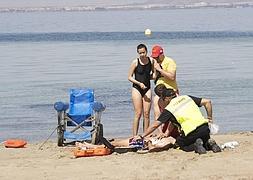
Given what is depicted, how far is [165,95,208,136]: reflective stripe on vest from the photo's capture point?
9.38 metres

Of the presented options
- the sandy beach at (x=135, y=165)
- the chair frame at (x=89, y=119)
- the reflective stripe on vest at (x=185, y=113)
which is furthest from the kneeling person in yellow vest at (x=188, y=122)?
the chair frame at (x=89, y=119)

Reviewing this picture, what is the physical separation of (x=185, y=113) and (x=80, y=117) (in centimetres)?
224

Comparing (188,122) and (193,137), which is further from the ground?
(188,122)

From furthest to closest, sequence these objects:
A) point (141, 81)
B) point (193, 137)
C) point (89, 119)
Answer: point (89, 119) → point (141, 81) → point (193, 137)

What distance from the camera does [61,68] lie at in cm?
2725

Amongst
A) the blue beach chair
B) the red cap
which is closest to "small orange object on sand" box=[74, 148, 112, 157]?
the blue beach chair

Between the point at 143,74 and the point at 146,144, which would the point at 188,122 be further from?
the point at 143,74

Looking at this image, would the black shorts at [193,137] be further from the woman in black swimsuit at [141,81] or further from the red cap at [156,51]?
the red cap at [156,51]

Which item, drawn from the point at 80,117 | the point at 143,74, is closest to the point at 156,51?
the point at 143,74

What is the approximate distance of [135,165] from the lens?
9031mm

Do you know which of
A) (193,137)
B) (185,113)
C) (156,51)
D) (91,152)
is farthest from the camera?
(156,51)

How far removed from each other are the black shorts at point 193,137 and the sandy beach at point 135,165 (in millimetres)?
132

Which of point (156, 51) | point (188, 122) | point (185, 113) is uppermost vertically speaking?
point (156, 51)

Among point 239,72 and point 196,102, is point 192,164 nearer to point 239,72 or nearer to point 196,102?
point 196,102
